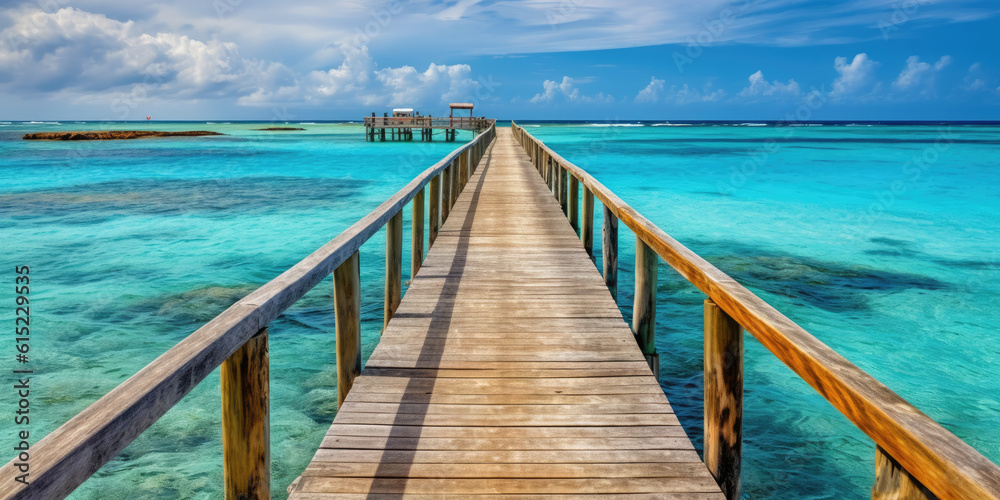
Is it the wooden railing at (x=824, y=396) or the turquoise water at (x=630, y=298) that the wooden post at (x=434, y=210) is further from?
the wooden railing at (x=824, y=396)

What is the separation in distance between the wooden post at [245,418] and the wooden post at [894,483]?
1.64 metres

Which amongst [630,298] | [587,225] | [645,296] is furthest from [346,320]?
[630,298]

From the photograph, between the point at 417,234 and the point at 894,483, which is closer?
the point at 894,483

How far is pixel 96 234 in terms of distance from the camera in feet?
44.7

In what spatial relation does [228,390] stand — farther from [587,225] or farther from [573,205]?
[573,205]

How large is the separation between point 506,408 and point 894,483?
1805 millimetres

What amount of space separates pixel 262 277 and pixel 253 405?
8.73 m

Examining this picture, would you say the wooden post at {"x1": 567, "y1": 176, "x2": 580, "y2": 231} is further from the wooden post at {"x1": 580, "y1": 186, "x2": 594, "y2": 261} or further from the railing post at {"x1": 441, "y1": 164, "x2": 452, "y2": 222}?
the railing post at {"x1": 441, "y1": 164, "x2": 452, "y2": 222}

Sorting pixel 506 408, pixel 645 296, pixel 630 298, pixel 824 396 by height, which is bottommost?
pixel 630 298

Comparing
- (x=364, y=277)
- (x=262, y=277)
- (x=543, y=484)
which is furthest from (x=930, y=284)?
(x=262, y=277)

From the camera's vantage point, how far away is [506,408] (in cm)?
294

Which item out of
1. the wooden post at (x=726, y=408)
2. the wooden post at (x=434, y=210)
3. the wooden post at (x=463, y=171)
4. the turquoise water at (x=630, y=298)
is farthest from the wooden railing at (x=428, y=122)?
the wooden post at (x=726, y=408)

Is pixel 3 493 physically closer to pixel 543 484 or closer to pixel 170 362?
pixel 170 362

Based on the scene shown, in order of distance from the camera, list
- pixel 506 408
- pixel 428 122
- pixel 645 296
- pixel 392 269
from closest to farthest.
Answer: pixel 506 408 < pixel 645 296 < pixel 392 269 < pixel 428 122
